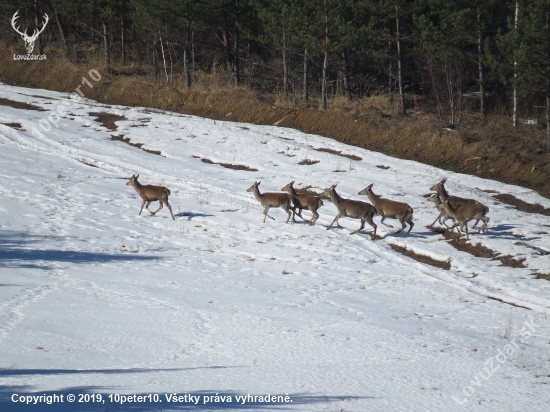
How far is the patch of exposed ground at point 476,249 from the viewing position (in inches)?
696

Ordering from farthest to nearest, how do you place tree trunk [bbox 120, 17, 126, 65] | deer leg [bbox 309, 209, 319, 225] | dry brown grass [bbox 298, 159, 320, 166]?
tree trunk [bbox 120, 17, 126, 65], dry brown grass [bbox 298, 159, 320, 166], deer leg [bbox 309, 209, 319, 225]

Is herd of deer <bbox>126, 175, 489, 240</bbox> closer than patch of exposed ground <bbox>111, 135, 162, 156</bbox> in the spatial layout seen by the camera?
Yes

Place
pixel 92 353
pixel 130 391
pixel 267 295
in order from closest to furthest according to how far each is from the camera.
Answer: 1. pixel 130 391
2. pixel 92 353
3. pixel 267 295

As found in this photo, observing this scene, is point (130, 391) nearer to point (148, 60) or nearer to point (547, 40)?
point (547, 40)

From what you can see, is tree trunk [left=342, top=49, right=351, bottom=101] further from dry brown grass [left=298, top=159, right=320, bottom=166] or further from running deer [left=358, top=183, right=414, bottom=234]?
running deer [left=358, top=183, right=414, bottom=234]

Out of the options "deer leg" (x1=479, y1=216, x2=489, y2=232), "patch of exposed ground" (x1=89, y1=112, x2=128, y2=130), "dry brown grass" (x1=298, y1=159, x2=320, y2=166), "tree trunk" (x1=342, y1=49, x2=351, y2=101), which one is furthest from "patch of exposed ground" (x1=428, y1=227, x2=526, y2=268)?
"patch of exposed ground" (x1=89, y1=112, x2=128, y2=130)

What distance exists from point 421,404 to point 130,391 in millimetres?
4027

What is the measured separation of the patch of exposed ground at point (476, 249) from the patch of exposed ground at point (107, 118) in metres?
21.3

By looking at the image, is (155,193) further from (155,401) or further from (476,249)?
(155,401)

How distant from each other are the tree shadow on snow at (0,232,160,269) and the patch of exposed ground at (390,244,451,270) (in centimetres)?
674

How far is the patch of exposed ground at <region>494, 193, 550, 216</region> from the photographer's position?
922 inches

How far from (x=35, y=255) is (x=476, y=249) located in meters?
11.8

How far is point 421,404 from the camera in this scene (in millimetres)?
9539

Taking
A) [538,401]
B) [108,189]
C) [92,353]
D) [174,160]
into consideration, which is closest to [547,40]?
[174,160]
